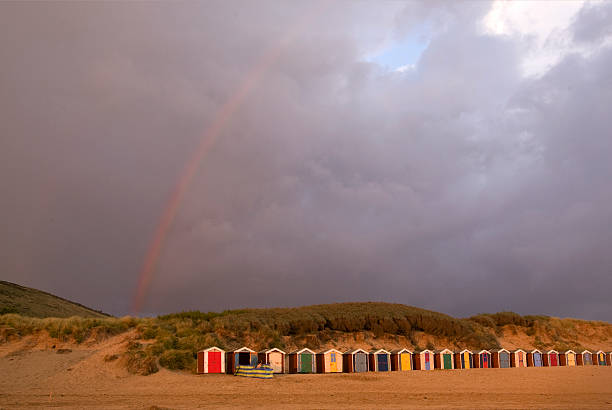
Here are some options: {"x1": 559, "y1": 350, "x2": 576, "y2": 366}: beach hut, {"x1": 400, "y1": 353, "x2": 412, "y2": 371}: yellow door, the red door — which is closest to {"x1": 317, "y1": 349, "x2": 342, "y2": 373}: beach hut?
{"x1": 400, "y1": 353, "x2": 412, "y2": 371}: yellow door

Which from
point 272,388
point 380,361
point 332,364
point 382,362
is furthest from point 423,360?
point 272,388

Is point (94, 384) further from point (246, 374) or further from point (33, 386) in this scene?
point (246, 374)

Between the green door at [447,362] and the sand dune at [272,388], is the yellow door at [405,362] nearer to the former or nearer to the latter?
the sand dune at [272,388]

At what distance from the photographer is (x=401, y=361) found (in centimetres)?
4175

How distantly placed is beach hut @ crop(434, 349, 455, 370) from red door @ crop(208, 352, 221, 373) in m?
18.2

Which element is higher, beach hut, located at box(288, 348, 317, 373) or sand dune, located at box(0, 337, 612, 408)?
beach hut, located at box(288, 348, 317, 373)

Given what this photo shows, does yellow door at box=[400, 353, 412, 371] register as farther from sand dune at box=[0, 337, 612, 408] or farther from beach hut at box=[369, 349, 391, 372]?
sand dune at box=[0, 337, 612, 408]

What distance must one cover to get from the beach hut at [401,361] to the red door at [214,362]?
13.8 m

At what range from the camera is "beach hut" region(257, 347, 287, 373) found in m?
37.3

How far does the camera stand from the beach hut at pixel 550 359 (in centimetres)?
4937

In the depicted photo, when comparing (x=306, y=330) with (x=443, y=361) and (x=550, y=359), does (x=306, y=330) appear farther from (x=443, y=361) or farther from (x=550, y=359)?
(x=550, y=359)

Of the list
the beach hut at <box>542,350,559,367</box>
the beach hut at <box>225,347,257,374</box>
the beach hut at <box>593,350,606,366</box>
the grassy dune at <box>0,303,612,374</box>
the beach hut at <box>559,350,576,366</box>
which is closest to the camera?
the beach hut at <box>225,347,257,374</box>

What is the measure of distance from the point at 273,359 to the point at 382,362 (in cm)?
881

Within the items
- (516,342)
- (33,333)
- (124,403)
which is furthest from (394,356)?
(516,342)
